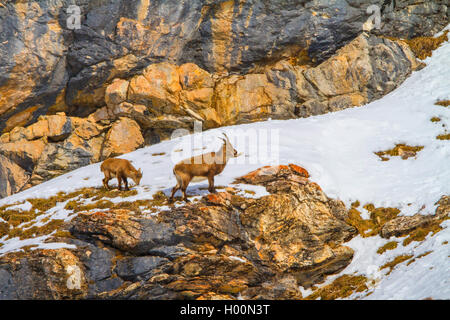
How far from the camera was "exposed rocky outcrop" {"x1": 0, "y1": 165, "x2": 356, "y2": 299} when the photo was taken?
1402 centimetres

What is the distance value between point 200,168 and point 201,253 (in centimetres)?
408

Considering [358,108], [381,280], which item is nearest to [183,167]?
[381,280]

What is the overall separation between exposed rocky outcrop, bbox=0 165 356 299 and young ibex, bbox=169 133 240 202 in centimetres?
111

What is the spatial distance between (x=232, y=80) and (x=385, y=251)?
19868 mm

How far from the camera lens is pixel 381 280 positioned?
553 inches

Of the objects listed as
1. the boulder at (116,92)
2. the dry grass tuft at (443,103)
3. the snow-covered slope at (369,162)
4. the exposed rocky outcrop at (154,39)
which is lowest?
the snow-covered slope at (369,162)

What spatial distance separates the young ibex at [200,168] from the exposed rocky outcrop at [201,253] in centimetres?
111

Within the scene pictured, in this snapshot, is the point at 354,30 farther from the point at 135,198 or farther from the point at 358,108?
the point at 135,198

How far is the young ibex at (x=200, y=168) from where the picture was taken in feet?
→ 57.1

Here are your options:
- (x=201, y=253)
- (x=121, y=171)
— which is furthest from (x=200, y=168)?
(x=121, y=171)

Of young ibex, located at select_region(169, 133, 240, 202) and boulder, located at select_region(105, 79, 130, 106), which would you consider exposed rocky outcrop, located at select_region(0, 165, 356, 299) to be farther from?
boulder, located at select_region(105, 79, 130, 106)

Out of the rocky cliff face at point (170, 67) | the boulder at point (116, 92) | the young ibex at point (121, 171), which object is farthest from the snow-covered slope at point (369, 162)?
the boulder at point (116, 92)

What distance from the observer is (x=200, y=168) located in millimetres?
17797

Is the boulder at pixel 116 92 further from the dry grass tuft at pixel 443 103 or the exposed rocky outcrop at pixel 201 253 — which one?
the dry grass tuft at pixel 443 103
